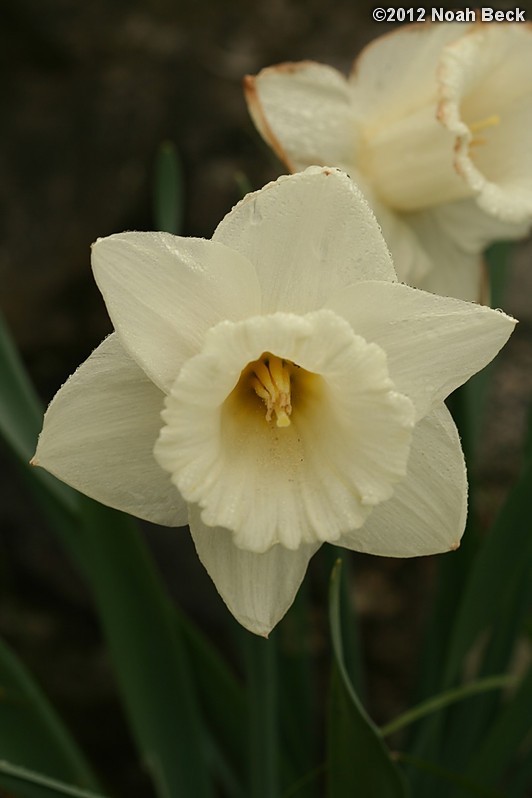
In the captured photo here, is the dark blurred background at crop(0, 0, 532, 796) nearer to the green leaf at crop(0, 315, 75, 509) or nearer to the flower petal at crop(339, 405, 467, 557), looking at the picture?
the green leaf at crop(0, 315, 75, 509)

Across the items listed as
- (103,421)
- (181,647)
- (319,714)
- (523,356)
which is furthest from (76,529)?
(523,356)

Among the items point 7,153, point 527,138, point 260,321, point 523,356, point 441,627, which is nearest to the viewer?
point 260,321

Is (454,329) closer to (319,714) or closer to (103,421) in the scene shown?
(103,421)

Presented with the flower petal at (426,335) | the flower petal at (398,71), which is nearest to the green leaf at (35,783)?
the flower petal at (426,335)

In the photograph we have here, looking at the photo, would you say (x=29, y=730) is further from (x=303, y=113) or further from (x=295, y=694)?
(x=303, y=113)

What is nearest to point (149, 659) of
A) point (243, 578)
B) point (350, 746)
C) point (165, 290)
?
point (350, 746)

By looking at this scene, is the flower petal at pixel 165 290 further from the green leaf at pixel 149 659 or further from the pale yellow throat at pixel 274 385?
the green leaf at pixel 149 659
